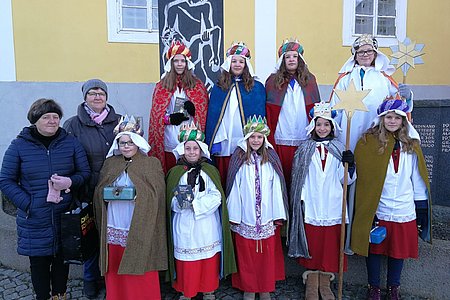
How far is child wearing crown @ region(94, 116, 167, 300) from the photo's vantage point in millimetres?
3193

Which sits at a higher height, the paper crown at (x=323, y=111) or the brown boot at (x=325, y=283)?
the paper crown at (x=323, y=111)

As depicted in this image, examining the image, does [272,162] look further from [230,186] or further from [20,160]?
[20,160]

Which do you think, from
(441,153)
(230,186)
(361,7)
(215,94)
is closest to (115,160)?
(230,186)

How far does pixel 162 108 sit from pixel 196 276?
1.69 metres

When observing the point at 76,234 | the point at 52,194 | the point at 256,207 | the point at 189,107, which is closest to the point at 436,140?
the point at 256,207

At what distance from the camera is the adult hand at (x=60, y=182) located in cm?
306

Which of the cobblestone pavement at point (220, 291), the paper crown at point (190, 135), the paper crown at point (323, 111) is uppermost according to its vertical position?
the paper crown at point (323, 111)

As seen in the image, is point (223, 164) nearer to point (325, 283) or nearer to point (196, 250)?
point (196, 250)

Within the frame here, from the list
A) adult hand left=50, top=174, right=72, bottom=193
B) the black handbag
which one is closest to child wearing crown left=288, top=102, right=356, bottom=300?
the black handbag

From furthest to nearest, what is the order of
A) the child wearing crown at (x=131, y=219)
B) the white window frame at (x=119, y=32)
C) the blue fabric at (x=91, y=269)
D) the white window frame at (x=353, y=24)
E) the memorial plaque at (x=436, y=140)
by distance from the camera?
1. the white window frame at (x=353, y=24)
2. the white window frame at (x=119, y=32)
3. the memorial plaque at (x=436, y=140)
4. the blue fabric at (x=91, y=269)
5. the child wearing crown at (x=131, y=219)

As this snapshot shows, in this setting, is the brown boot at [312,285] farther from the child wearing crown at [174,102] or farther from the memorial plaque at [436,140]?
the memorial plaque at [436,140]

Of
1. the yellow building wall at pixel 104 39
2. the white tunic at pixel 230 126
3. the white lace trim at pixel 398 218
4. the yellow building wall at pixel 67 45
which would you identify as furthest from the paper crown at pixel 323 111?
the yellow building wall at pixel 67 45

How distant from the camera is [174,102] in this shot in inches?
161

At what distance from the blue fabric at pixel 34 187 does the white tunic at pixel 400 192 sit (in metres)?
2.56
